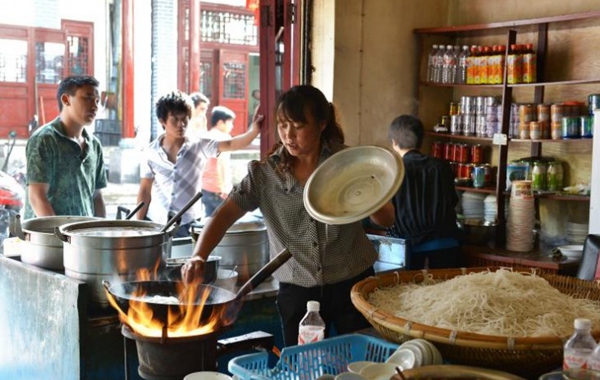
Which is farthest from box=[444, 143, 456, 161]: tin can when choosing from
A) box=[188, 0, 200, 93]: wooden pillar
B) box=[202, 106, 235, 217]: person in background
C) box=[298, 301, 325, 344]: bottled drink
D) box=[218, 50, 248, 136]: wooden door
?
box=[218, 50, 248, 136]: wooden door

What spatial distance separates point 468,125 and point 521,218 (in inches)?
38.6

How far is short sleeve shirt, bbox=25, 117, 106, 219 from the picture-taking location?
3844 millimetres

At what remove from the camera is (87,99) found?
399 centimetres

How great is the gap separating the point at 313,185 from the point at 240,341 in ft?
1.75

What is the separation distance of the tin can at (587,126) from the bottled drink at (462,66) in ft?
3.26

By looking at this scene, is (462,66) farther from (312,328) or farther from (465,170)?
(312,328)

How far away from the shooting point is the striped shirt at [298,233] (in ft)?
8.71

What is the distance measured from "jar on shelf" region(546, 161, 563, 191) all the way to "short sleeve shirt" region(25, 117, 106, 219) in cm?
302

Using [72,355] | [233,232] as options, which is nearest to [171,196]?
[233,232]

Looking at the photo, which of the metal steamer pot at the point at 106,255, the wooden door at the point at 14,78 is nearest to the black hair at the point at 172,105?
the metal steamer pot at the point at 106,255

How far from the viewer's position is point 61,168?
155 inches

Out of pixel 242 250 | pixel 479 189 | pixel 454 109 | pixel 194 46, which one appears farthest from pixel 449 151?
pixel 194 46

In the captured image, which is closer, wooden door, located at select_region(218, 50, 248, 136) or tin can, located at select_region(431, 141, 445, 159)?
tin can, located at select_region(431, 141, 445, 159)

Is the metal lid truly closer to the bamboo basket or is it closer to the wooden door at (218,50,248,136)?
the bamboo basket
